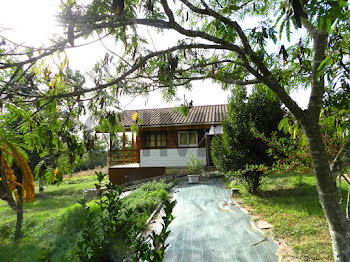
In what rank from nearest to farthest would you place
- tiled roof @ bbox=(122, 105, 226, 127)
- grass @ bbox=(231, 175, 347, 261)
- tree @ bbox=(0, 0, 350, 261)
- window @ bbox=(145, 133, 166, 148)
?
tree @ bbox=(0, 0, 350, 261)
grass @ bbox=(231, 175, 347, 261)
tiled roof @ bbox=(122, 105, 226, 127)
window @ bbox=(145, 133, 166, 148)

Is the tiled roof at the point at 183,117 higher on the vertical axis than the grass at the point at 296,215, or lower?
higher

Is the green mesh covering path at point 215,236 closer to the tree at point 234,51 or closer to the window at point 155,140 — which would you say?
the tree at point 234,51

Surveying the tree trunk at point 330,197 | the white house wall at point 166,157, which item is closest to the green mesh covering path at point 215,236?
the tree trunk at point 330,197

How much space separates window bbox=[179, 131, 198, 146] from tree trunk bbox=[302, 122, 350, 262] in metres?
12.3

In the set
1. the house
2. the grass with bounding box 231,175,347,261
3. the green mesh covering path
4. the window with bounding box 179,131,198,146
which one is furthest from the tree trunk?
the window with bounding box 179,131,198,146

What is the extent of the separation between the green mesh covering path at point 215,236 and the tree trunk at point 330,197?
1.47m

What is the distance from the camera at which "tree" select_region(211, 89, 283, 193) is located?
7.23 metres

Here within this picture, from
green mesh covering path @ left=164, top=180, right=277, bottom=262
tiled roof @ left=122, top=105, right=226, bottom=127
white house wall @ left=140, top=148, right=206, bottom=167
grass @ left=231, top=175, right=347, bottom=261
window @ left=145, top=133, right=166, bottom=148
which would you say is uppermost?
tiled roof @ left=122, top=105, right=226, bottom=127

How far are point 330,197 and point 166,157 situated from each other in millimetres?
12297

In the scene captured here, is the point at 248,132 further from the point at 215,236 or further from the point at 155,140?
the point at 155,140

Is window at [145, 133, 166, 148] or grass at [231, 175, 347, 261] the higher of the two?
window at [145, 133, 166, 148]

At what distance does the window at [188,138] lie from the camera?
14.5 m

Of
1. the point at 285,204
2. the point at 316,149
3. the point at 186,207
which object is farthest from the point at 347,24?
the point at 186,207

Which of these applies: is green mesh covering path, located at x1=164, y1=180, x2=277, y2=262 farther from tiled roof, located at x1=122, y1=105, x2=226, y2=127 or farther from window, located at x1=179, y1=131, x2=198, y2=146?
window, located at x1=179, y1=131, x2=198, y2=146
